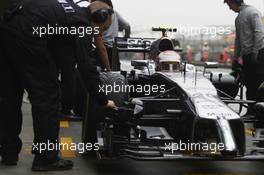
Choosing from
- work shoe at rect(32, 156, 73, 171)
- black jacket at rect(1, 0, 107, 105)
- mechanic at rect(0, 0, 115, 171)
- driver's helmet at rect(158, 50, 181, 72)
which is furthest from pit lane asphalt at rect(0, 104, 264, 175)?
driver's helmet at rect(158, 50, 181, 72)

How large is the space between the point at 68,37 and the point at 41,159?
109cm

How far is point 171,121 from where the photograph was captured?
6199 mm

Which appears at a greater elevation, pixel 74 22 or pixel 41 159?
pixel 74 22

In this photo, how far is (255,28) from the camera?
8.85 meters

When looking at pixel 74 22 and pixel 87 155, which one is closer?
pixel 74 22

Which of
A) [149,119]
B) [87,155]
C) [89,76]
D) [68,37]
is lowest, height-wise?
[87,155]

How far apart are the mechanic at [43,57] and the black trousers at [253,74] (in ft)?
12.6

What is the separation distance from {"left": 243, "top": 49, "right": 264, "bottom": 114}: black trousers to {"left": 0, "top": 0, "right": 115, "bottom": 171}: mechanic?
3.83m

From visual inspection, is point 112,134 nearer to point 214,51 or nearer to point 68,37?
point 68,37

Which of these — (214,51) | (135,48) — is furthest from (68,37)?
(214,51)

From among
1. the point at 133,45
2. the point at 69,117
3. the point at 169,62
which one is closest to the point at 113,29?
the point at 133,45

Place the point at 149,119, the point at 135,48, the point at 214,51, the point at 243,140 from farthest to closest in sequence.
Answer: the point at 214,51 → the point at 135,48 → the point at 149,119 → the point at 243,140

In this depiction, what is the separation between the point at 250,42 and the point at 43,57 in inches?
166

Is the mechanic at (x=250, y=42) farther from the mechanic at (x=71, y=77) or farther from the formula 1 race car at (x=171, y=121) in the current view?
the mechanic at (x=71, y=77)
